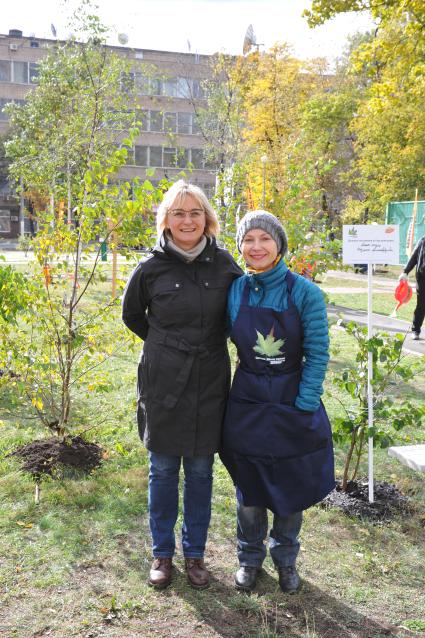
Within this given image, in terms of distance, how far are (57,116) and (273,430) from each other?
15.0m

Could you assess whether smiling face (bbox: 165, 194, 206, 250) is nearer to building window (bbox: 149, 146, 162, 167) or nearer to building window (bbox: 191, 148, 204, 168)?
building window (bbox: 191, 148, 204, 168)

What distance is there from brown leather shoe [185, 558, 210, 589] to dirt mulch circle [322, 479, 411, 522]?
3.75 feet

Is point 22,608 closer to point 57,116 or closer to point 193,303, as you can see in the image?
point 193,303

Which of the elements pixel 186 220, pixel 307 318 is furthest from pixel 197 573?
pixel 186 220

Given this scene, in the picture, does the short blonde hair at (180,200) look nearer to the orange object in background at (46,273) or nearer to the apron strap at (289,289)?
the apron strap at (289,289)

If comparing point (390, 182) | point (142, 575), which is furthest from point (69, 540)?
point (390, 182)

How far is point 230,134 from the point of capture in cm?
2269

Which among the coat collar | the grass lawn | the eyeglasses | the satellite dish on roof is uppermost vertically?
the satellite dish on roof

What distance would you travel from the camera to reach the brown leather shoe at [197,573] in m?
3.08

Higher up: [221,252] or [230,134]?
[230,134]

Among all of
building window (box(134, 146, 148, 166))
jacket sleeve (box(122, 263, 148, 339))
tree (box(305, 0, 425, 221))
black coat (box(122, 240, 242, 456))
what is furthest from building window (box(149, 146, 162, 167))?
black coat (box(122, 240, 242, 456))

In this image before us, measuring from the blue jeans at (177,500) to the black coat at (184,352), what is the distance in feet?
0.36

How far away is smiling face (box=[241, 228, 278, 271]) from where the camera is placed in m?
2.89

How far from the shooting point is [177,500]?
10.3 ft
